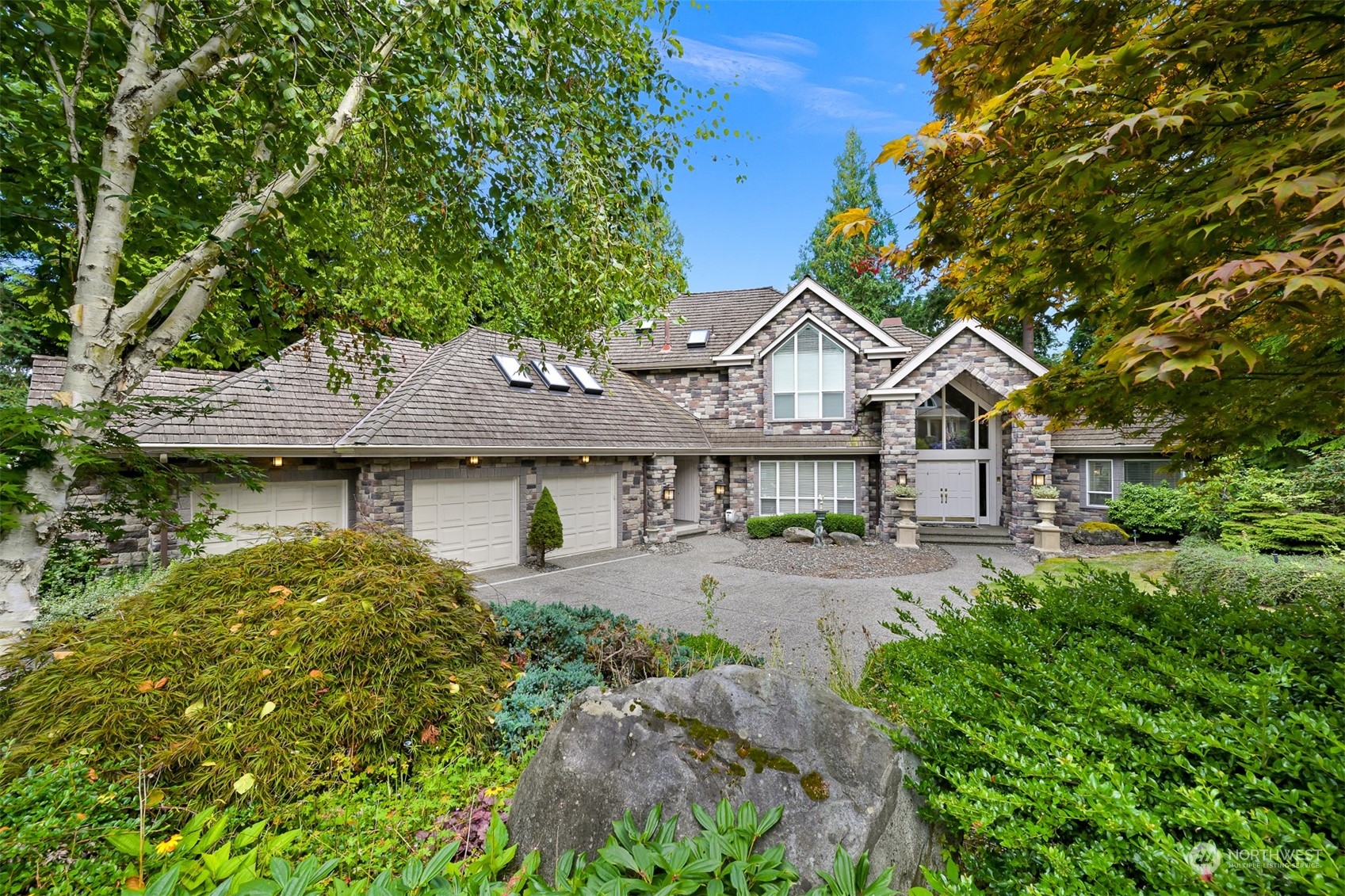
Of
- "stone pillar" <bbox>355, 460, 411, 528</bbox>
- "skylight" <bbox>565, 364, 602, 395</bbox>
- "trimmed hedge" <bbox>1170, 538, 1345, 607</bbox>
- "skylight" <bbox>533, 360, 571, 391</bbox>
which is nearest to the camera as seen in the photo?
"trimmed hedge" <bbox>1170, 538, 1345, 607</bbox>

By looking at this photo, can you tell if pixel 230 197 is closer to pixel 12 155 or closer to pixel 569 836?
pixel 12 155

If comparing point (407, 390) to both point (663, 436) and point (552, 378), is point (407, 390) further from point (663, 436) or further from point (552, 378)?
point (663, 436)

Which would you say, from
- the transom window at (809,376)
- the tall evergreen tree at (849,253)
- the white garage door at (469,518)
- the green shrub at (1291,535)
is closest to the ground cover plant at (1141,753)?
the green shrub at (1291,535)

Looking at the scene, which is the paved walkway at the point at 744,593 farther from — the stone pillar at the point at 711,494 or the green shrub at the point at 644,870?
the green shrub at the point at 644,870

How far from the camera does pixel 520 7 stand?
350cm

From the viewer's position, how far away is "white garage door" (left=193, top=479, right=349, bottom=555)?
8430 millimetres

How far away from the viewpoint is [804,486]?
15992 mm

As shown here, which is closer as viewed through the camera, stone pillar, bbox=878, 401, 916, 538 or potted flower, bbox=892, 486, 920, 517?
potted flower, bbox=892, 486, 920, 517

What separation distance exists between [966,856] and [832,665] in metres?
2.48

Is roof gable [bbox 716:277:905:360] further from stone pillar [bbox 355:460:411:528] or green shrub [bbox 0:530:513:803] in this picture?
green shrub [bbox 0:530:513:803]

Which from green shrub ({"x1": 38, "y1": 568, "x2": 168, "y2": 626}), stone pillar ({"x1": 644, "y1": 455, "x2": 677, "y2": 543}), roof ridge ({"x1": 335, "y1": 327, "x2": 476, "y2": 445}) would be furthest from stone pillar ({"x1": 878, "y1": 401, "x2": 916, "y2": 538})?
green shrub ({"x1": 38, "y1": 568, "x2": 168, "y2": 626})

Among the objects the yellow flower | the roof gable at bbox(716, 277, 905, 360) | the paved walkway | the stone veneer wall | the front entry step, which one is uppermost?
the roof gable at bbox(716, 277, 905, 360)

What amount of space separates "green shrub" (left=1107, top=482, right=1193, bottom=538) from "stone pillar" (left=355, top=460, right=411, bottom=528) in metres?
17.2

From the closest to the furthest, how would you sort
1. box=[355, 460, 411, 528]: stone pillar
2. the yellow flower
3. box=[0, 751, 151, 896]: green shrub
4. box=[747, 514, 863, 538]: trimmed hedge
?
box=[0, 751, 151, 896]: green shrub < the yellow flower < box=[355, 460, 411, 528]: stone pillar < box=[747, 514, 863, 538]: trimmed hedge
